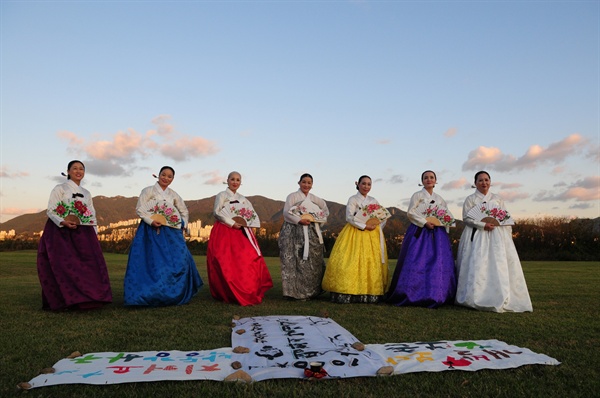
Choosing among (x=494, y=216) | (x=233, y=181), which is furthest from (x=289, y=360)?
(x=494, y=216)

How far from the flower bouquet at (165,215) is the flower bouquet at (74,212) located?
922 mm

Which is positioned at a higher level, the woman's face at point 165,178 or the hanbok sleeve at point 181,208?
the woman's face at point 165,178

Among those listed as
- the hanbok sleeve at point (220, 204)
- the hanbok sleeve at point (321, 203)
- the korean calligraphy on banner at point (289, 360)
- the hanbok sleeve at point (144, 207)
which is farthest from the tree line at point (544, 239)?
the korean calligraphy on banner at point (289, 360)

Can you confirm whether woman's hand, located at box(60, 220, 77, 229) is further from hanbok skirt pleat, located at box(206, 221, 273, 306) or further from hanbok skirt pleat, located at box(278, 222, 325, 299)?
hanbok skirt pleat, located at box(278, 222, 325, 299)

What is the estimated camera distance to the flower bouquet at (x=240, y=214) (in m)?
7.75

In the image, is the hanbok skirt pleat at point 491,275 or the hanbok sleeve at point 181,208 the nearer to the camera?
the hanbok skirt pleat at point 491,275

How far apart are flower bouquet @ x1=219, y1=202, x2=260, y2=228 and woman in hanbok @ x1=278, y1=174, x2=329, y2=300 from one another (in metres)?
0.67

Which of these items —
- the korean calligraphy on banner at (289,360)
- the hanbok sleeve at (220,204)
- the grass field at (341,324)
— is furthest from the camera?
the hanbok sleeve at (220,204)

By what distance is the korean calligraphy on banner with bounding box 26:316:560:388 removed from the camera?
3355mm

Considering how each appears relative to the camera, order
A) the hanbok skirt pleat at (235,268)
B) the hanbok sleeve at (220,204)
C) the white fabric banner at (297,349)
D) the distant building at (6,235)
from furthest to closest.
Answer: the distant building at (6,235)
the hanbok sleeve at (220,204)
the hanbok skirt pleat at (235,268)
the white fabric banner at (297,349)

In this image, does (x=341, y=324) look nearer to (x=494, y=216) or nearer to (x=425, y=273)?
(x=425, y=273)

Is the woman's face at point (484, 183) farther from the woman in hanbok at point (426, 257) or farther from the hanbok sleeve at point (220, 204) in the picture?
the hanbok sleeve at point (220, 204)

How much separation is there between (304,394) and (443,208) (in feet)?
17.5

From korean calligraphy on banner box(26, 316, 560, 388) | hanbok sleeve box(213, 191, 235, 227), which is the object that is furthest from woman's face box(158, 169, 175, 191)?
korean calligraphy on banner box(26, 316, 560, 388)
